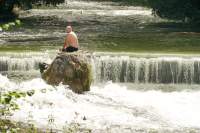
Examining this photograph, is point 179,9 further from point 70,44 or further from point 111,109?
point 111,109

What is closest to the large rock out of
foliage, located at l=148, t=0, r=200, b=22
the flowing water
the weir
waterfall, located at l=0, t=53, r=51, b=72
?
the flowing water

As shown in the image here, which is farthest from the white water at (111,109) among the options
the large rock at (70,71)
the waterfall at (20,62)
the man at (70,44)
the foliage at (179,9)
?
the foliage at (179,9)

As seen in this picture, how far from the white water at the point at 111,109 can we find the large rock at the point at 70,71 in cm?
27

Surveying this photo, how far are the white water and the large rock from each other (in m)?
0.27

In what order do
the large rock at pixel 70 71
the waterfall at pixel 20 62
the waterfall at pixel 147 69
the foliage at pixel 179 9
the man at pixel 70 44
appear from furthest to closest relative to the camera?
the foliage at pixel 179 9 → the waterfall at pixel 20 62 → the waterfall at pixel 147 69 → the man at pixel 70 44 → the large rock at pixel 70 71

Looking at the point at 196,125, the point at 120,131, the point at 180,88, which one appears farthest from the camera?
the point at 180,88

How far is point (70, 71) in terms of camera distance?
16828mm

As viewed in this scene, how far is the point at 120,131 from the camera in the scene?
1223cm

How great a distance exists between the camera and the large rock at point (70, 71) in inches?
660

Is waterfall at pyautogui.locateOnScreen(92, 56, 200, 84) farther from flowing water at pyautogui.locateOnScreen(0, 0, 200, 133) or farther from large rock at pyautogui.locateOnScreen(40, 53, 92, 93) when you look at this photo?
large rock at pyautogui.locateOnScreen(40, 53, 92, 93)

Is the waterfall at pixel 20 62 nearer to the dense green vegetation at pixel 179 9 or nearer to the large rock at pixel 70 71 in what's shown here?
the large rock at pixel 70 71

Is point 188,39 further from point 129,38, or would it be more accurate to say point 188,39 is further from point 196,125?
point 196,125

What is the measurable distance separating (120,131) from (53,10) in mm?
37320

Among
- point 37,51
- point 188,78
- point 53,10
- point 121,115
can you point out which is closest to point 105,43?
point 37,51
